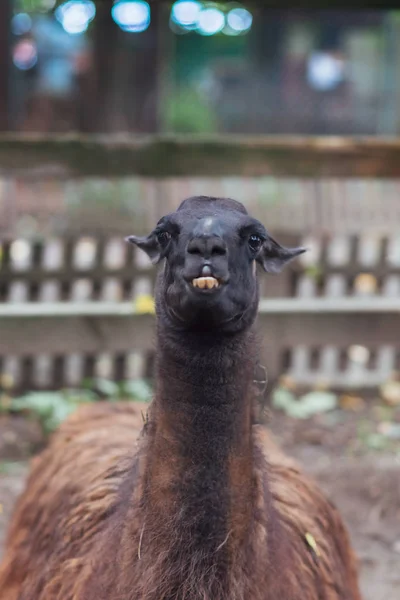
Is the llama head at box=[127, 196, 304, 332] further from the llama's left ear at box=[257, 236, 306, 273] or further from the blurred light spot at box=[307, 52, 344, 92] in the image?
the blurred light spot at box=[307, 52, 344, 92]

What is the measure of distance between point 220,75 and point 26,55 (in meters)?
4.89

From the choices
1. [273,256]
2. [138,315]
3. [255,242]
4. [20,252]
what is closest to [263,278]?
[138,315]

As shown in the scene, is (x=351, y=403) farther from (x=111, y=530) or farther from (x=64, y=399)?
(x=111, y=530)

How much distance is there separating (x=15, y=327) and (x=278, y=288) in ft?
6.33

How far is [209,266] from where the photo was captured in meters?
2.06

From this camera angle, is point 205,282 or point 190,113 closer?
point 205,282

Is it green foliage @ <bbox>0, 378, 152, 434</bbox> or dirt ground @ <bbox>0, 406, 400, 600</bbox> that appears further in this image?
green foliage @ <bbox>0, 378, 152, 434</bbox>

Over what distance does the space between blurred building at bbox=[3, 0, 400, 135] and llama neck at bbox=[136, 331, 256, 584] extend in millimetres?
12686

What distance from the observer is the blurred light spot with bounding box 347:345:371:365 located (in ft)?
21.3

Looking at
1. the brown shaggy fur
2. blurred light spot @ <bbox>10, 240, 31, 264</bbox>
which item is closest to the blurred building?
blurred light spot @ <bbox>10, 240, 31, 264</bbox>

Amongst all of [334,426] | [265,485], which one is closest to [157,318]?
[265,485]

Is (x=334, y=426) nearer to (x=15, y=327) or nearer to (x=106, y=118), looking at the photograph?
(x=15, y=327)

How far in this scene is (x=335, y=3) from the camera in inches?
192

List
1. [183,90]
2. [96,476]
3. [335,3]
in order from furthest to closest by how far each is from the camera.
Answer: [183,90]
[335,3]
[96,476]
